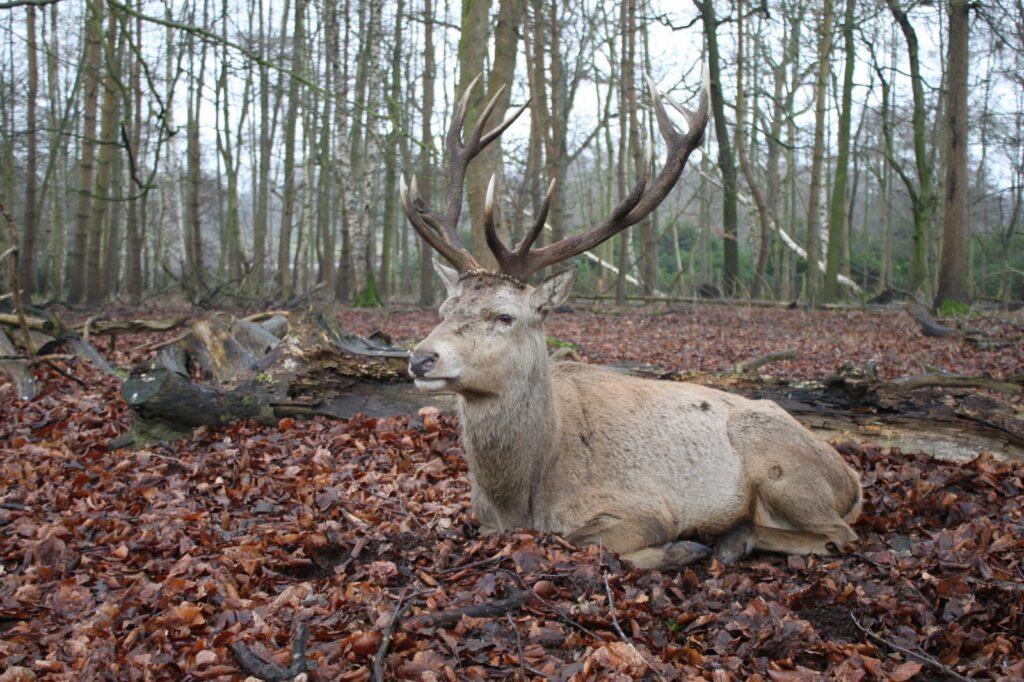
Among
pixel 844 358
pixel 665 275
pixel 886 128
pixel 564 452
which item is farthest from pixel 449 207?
pixel 665 275

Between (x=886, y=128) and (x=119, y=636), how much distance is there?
26587 mm

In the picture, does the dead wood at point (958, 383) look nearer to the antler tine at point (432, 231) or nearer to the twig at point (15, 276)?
the antler tine at point (432, 231)

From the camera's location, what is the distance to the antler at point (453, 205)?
5328mm

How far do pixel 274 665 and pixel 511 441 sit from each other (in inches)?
75.9

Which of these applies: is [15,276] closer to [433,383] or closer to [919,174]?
[433,383]

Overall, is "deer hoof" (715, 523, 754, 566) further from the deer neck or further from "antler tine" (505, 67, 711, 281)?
"antler tine" (505, 67, 711, 281)

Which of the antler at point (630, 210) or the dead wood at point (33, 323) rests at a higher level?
the antler at point (630, 210)

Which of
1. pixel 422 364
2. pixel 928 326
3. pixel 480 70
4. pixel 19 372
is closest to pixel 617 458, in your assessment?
pixel 422 364

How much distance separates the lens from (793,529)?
5098 millimetres

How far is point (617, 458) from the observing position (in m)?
5.17

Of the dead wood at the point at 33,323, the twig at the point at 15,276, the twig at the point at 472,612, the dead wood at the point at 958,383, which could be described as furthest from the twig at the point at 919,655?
the dead wood at the point at 33,323

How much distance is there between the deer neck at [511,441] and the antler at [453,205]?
35.2 inches

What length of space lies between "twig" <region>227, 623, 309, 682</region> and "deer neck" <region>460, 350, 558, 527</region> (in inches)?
63.1

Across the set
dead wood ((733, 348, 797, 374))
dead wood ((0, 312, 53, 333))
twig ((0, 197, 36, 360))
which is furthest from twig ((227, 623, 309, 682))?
dead wood ((0, 312, 53, 333))
